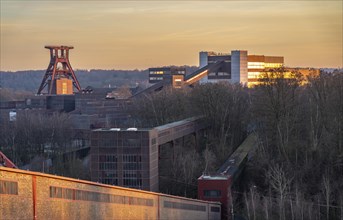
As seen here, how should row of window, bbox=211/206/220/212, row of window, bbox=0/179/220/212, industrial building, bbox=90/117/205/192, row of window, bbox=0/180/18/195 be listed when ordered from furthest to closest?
industrial building, bbox=90/117/205/192, row of window, bbox=211/206/220/212, row of window, bbox=0/179/220/212, row of window, bbox=0/180/18/195

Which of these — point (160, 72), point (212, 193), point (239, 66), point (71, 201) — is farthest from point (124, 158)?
point (160, 72)

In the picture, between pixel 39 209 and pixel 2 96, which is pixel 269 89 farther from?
pixel 2 96

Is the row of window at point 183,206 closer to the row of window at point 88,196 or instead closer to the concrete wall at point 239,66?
the row of window at point 88,196

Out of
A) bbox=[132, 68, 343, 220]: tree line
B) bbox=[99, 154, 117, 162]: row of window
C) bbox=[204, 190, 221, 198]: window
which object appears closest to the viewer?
bbox=[132, 68, 343, 220]: tree line

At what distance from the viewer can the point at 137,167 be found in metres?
31.6

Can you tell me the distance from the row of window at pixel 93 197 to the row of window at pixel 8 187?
149 cm

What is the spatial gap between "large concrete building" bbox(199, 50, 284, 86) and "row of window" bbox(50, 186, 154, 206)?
65946 millimetres

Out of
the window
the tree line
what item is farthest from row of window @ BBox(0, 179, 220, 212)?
the tree line

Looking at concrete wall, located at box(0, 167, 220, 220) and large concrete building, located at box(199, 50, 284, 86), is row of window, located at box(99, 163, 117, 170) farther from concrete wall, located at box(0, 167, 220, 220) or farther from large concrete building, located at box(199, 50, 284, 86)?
large concrete building, located at box(199, 50, 284, 86)

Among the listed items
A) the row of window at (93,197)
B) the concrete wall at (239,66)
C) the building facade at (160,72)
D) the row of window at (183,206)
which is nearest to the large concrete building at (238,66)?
the concrete wall at (239,66)

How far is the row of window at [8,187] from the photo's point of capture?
12.7m

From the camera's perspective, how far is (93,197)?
659 inches

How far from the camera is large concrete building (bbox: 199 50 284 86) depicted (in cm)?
8556

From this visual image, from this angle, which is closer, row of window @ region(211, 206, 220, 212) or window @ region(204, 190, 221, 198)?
row of window @ region(211, 206, 220, 212)
